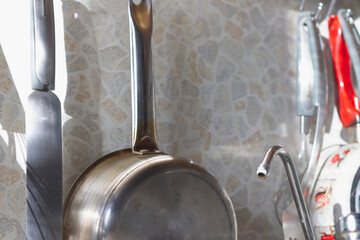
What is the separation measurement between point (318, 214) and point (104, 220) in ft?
1.67

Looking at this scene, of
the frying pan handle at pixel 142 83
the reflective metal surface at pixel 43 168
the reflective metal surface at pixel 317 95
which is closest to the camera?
the reflective metal surface at pixel 43 168

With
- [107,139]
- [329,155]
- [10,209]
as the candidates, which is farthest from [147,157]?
[329,155]

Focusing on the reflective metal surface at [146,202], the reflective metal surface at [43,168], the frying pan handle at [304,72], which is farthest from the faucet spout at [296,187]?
the reflective metal surface at [43,168]

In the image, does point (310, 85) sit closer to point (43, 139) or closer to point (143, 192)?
point (143, 192)

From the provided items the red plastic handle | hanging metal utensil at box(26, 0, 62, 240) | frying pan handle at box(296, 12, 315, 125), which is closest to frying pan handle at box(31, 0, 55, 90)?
hanging metal utensil at box(26, 0, 62, 240)

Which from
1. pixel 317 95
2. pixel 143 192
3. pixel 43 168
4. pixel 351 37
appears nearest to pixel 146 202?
pixel 143 192

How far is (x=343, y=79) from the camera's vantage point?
3.66 feet

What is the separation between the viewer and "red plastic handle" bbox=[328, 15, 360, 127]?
1100 mm

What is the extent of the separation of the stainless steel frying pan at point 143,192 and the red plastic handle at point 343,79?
0.44 metres

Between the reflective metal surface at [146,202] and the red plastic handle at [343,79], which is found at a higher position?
the red plastic handle at [343,79]

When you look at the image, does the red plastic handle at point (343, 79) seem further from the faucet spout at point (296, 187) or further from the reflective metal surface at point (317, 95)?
the faucet spout at point (296, 187)

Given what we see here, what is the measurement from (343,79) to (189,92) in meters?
0.40

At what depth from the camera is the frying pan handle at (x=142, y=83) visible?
78 cm

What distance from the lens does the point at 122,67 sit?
0.87 m
